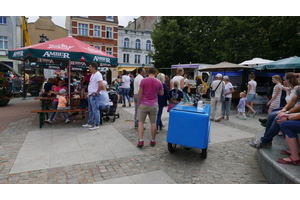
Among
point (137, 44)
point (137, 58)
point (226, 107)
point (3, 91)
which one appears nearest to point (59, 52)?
point (3, 91)

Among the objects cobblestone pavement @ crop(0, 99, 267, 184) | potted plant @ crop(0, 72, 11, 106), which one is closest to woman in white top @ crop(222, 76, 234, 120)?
cobblestone pavement @ crop(0, 99, 267, 184)

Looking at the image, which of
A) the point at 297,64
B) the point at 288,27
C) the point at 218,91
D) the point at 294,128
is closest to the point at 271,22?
the point at 288,27

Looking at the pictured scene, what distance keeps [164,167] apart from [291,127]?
7.23 ft

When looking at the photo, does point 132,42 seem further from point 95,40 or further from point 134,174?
point 134,174

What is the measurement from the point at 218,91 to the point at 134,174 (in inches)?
218

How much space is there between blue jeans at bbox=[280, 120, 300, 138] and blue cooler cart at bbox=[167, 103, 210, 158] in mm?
1230

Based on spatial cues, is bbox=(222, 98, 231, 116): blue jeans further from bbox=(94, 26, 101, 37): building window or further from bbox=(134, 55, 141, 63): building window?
bbox=(134, 55, 141, 63): building window

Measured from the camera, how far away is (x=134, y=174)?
11.4ft

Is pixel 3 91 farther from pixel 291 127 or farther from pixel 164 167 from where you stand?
pixel 291 127

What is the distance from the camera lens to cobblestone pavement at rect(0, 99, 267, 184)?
10.9 feet

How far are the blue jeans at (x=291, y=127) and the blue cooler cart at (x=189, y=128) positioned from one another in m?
1.23

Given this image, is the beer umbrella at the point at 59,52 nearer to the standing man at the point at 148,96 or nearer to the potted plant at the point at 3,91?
the standing man at the point at 148,96

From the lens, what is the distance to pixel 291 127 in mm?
3109

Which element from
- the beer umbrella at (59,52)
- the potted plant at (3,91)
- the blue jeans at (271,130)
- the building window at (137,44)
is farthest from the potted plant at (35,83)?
the building window at (137,44)
